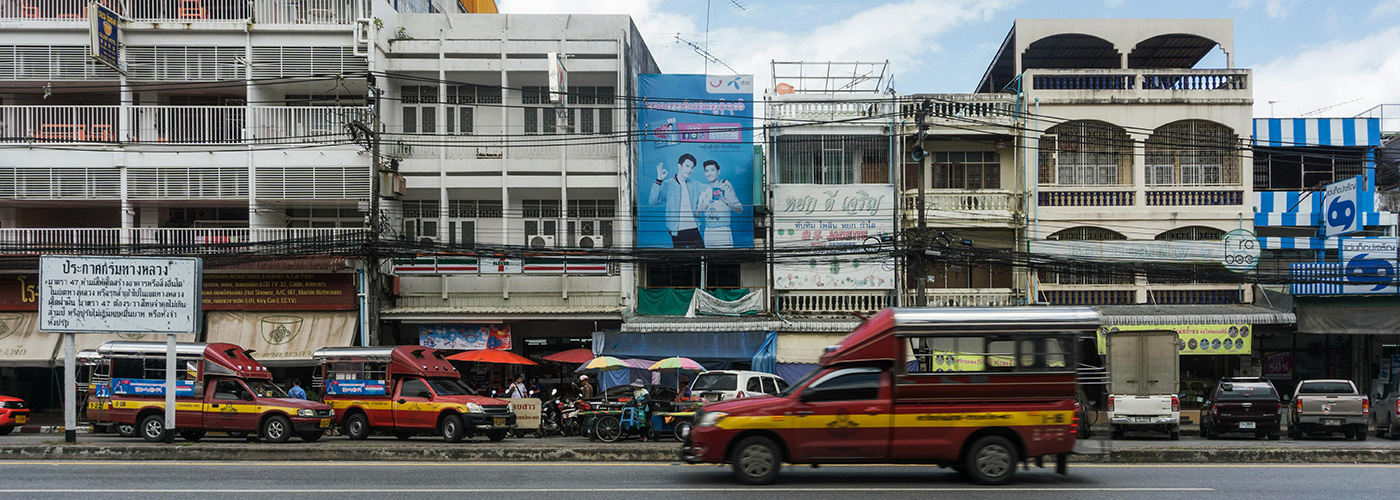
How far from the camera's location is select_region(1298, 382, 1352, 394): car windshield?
69.1 ft

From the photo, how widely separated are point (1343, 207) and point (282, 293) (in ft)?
90.8

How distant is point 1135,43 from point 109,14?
28.5 metres

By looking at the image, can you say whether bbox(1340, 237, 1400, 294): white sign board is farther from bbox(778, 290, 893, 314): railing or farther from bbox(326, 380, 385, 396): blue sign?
bbox(326, 380, 385, 396): blue sign

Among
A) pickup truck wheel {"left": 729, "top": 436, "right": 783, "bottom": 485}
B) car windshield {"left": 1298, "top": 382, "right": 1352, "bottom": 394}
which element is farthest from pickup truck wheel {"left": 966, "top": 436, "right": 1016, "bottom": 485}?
car windshield {"left": 1298, "top": 382, "right": 1352, "bottom": 394}

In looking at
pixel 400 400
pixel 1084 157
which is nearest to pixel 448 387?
pixel 400 400

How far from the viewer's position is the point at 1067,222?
1088 inches

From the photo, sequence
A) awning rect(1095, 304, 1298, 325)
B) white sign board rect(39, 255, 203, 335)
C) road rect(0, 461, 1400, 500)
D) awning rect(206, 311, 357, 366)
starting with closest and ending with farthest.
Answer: road rect(0, 461, 1400, 500) → white sign board rect(39, 255, 203, 335) → awning rect(206, 311, 357, 366) → awning rect(1095, 304, 1298, 325)

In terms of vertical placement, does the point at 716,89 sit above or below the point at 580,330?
above

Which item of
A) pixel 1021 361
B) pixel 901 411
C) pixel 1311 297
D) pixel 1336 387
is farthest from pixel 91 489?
pixel 1311 297

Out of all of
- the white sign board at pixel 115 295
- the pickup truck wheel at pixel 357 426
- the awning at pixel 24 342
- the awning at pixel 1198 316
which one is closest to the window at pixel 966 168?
the awning at pixel 1198 316

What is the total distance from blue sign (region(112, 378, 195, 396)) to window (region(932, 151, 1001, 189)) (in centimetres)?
1945

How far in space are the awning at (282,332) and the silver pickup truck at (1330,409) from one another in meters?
22.4

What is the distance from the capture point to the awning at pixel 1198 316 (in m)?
26.2

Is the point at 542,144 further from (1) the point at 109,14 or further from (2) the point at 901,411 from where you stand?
(2) the point at 901,411
